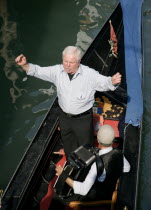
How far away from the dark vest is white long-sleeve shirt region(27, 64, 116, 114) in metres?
0.72

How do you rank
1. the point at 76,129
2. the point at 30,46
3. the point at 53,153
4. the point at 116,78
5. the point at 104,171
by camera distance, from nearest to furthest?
1. the point at 104,171
2. the point at 116,78
3. the point at 76,129
4. the point at 53,153
5. the point at 30,46

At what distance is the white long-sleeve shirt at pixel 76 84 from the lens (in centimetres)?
288

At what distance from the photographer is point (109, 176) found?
2.33 m

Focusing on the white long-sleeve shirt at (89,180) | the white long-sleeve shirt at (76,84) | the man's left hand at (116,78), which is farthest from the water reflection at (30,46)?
the man's left hand at (116,78)

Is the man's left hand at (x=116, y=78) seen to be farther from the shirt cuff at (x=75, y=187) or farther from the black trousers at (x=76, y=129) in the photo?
the shirt cuff at (x=75, y=187)

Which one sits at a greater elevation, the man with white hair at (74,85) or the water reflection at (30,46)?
the man with white hair at (74,85)

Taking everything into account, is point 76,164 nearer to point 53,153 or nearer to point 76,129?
point 76,129

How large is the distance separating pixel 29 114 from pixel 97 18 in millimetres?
4064

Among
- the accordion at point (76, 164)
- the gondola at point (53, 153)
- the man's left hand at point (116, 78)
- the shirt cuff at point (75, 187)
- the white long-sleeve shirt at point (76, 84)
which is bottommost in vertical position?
the gondola at point (53, 153)

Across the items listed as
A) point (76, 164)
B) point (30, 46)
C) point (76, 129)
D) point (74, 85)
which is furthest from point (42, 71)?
point (30, 46)

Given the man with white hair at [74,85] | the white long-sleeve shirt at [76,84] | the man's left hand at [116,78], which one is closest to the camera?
Result: the man's left hand at [116,78]

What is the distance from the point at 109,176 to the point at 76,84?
37.8 inches

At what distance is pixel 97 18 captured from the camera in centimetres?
811

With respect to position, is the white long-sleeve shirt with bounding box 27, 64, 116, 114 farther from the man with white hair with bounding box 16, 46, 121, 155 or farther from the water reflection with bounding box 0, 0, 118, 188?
the water reflection with bounding box 0, 0, 118, 188
